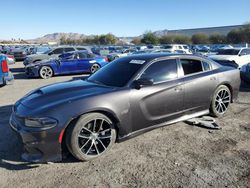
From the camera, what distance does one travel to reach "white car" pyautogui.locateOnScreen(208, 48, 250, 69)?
11.9 metres

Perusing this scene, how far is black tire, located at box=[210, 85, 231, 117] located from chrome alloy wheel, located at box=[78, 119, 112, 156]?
103 inches

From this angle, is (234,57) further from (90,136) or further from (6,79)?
(90,136)

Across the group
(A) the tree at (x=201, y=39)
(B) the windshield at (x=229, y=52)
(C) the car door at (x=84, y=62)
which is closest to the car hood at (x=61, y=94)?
(C) the car door at (x=84, y=62)

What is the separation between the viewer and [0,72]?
8.49 meters

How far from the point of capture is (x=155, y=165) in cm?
347

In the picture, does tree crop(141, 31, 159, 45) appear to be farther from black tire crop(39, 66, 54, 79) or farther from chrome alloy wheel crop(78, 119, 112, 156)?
chrome alloy wheel crop(78, 119, 112, 156)

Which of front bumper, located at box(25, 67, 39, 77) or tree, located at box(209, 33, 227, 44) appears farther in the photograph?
tree, located at box(209, 33, 227, 44)

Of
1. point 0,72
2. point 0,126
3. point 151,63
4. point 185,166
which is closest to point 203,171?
point 185,166

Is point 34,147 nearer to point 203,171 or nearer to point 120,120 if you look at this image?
point 120,120

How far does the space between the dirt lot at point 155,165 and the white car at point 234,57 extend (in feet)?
26.4

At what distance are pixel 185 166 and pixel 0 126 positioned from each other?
389 cm

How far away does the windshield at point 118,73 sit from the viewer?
13.8ft

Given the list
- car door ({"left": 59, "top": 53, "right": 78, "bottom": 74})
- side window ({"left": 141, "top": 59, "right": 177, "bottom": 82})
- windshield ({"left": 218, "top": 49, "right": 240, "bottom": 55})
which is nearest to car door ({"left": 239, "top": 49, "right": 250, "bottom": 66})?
windshield ({"left": 218, "top": 49, "right": 240, "bottom": 55})

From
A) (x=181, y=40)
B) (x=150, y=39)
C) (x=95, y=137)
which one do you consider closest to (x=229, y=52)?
(x=95, y=137)
